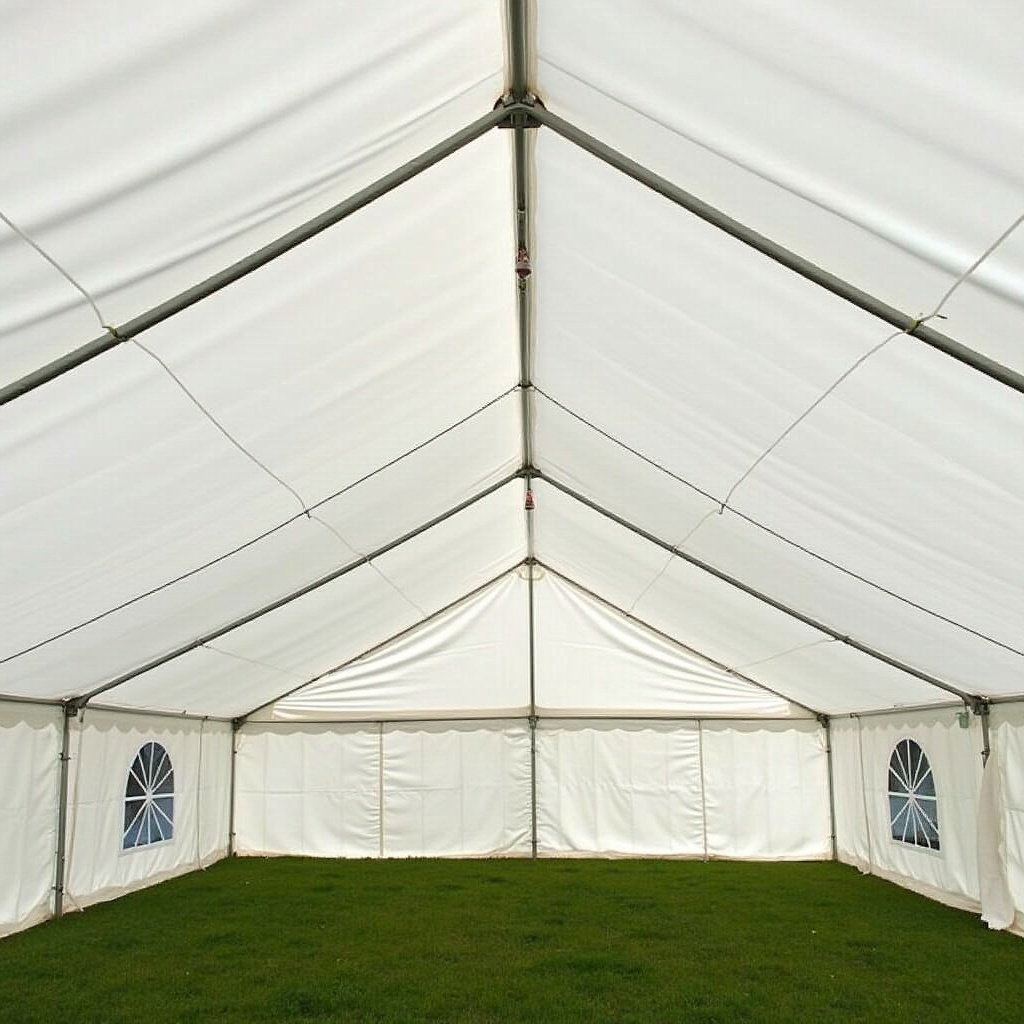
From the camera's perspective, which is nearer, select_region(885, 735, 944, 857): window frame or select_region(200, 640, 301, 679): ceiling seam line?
select_region(200, 640, 301, 679): ceiling seam line

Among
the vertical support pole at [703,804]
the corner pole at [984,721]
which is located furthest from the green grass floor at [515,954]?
the vertical support pole at [703,804]

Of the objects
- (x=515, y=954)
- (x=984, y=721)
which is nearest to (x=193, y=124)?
(x=515, y=954)

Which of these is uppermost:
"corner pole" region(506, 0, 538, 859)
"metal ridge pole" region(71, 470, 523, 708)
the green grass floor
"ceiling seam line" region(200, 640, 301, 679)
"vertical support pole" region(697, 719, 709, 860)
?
"corner pole" region(506, 0, 538, 859)

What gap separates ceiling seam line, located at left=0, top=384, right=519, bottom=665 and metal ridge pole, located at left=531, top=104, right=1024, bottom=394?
2.44 meters

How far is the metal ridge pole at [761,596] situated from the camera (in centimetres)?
719

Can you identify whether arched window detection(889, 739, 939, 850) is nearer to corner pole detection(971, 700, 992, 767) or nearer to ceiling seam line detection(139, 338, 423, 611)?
corner pole detection(971, 700, 992, 767)

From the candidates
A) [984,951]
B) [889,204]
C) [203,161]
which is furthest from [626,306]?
[984,951]

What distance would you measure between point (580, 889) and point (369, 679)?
351 centimetres

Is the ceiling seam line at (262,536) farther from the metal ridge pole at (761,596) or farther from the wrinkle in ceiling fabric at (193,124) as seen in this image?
the wrinkle in ceiling fabric at (193,124)

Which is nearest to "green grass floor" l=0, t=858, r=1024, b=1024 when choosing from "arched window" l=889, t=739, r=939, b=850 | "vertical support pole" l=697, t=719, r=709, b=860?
"arched window" l=889, t=739, r=939, b=850

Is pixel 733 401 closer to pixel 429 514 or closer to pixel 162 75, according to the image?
pixel 162 75

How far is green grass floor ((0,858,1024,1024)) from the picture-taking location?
504 centimetres

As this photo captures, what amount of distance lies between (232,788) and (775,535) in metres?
7.94

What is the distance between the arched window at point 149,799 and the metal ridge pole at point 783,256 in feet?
24.8
